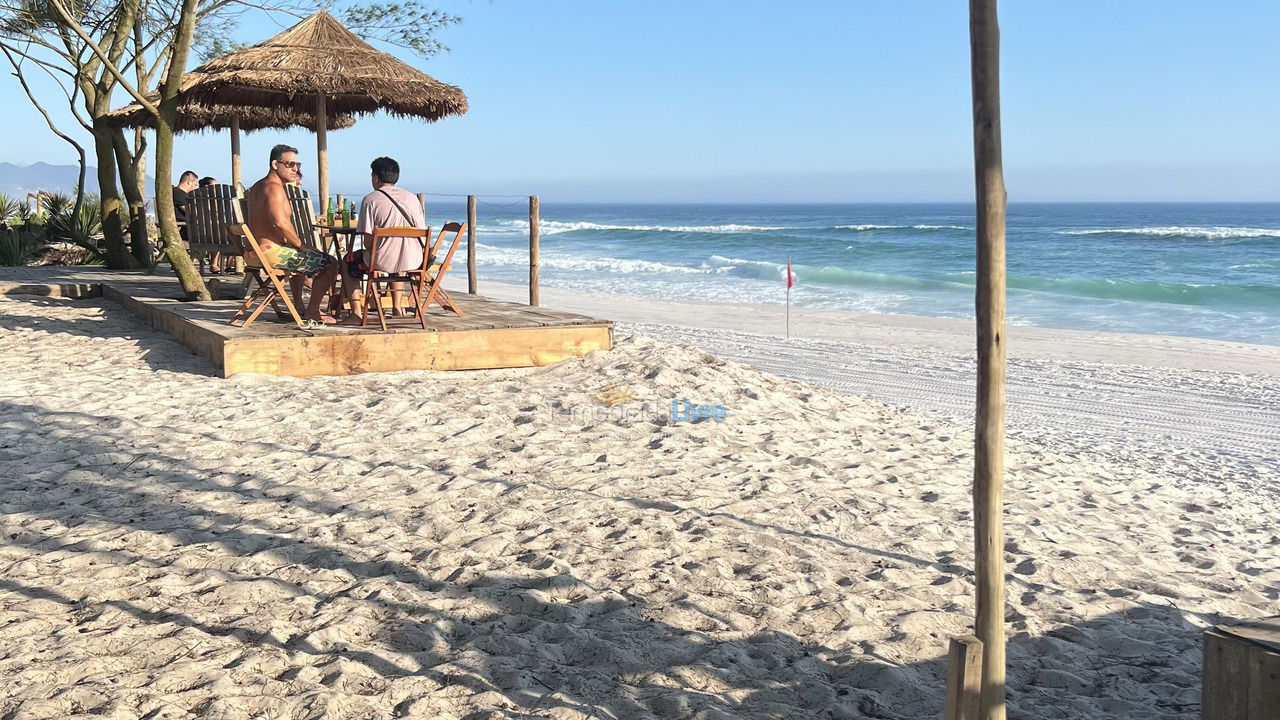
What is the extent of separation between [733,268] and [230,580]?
82.9 feet

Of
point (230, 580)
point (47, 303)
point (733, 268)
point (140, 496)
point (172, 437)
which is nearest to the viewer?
point (230, 580)

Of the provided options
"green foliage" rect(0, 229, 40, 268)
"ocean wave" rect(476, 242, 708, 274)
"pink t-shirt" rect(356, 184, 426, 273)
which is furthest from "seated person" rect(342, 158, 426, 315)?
"ocean wave" rect(476, 242, 708, 274)

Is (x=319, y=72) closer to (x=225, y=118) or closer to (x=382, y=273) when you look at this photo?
(x=382, y=273)

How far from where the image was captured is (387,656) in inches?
110

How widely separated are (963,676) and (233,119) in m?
11.9

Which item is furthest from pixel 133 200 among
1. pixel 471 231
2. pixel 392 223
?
pixel 392 223

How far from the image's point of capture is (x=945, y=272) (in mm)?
26188

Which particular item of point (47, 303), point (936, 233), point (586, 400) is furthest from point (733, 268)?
point (586, 400)

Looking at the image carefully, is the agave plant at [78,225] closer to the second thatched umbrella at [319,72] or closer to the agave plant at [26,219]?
the agave plant at [26,219]

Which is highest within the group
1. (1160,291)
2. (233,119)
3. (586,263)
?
(233,119)

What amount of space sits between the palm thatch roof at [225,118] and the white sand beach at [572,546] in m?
4.54

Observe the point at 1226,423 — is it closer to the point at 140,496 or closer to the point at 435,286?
the point at 435,286

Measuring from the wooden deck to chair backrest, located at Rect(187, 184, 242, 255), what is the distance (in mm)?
1142

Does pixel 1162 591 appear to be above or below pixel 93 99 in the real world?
below
